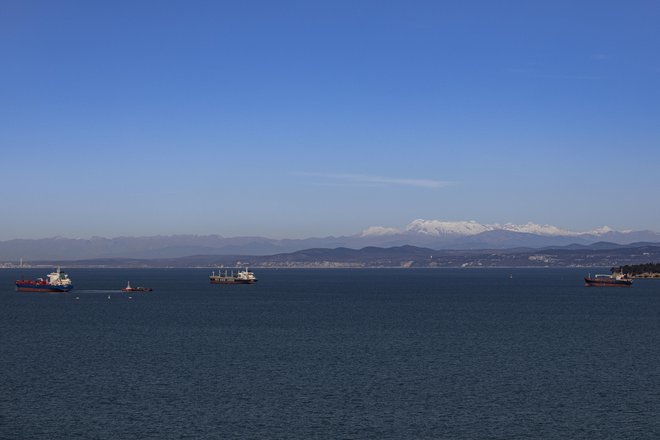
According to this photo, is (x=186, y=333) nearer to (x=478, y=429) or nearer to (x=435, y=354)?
(x=435, y=354)

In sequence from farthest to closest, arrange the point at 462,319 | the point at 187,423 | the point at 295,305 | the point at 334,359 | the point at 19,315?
the point at 295,305
the point at 19,315
the point at 462,319
the point at 334,359
the point at 187,423

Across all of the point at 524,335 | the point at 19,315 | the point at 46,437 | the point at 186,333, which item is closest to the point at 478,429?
the point at 46,437

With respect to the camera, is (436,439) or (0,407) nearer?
(436,439)

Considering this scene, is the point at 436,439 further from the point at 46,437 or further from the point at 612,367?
the point at 612,367

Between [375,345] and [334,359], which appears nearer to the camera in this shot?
[334,359]

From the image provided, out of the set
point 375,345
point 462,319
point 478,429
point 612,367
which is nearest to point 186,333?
point 375,345

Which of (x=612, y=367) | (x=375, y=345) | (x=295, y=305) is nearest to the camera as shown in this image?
(x=612, y=367)
